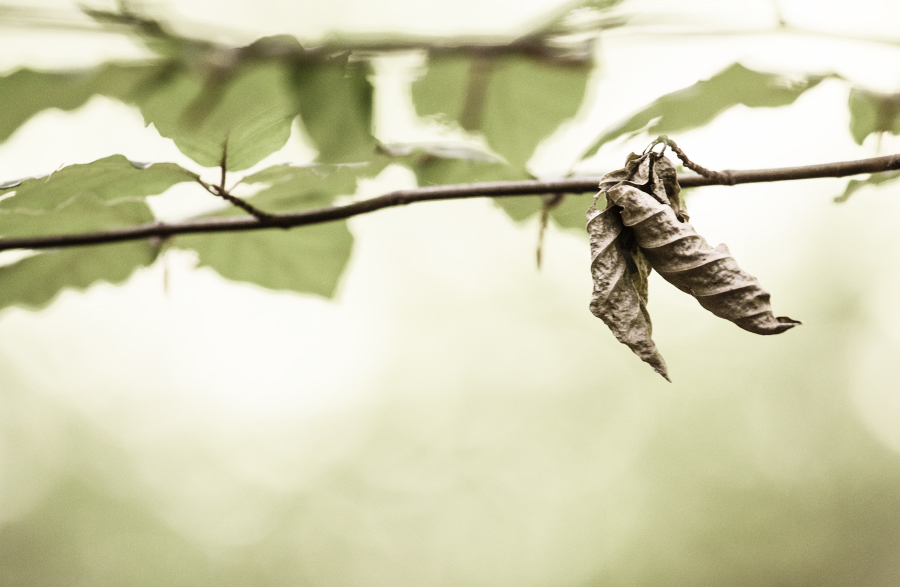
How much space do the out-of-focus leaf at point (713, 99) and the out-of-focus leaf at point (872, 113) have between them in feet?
0.17

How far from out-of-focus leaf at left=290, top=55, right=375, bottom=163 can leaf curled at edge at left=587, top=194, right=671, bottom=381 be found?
0.76ft

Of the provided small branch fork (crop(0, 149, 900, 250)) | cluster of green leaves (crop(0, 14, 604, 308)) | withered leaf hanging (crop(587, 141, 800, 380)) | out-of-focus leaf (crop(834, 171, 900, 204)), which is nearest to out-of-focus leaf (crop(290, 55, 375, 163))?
cluster of green leaves (crop(0, 14, 604, 308))

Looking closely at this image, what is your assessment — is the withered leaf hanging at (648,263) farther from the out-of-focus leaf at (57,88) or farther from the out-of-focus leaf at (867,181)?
the out-of-focus leaf at (57,88)

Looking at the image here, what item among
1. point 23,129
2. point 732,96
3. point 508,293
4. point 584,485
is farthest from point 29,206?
point 584,485

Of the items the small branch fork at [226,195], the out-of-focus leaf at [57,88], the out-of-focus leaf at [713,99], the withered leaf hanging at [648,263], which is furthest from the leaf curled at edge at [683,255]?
the out-of-focus leaf at [57,88]

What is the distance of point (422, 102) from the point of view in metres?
0.53

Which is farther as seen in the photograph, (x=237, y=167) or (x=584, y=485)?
(x=584, y=485)

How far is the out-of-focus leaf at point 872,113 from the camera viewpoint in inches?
16.5

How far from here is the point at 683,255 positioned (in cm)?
30

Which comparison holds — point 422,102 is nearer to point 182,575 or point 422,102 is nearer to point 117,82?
point 117,82

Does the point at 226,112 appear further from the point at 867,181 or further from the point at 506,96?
the point at 867,181

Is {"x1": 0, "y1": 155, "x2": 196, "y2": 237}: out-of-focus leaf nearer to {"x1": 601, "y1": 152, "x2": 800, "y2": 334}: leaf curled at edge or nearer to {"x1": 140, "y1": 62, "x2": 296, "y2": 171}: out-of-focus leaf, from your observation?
{"x1": 140, "y1": 62, "x2": 296, "y2": 171}: out-of-focus leaf

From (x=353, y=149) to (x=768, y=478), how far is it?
5615 millimetres

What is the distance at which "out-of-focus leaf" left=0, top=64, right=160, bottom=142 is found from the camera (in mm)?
428
